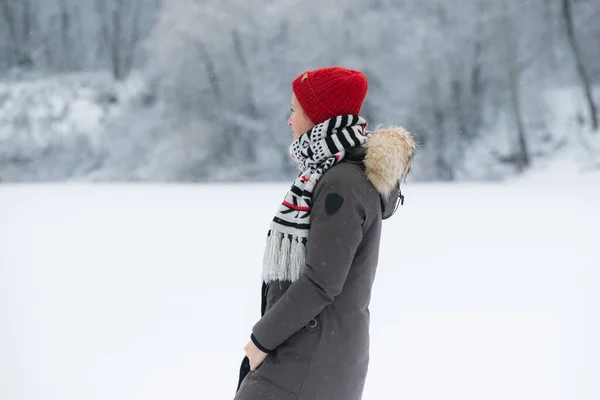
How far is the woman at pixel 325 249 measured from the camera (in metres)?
1.10

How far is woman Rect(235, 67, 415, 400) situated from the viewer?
3.62ft

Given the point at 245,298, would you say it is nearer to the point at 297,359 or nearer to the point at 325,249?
the point at 297,359

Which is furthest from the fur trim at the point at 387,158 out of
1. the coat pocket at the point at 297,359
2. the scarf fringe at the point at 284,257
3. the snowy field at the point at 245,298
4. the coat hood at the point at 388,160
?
the snowy field at the point at 245,298

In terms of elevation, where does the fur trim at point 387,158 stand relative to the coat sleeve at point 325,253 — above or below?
above

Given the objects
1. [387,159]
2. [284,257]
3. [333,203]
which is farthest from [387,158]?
[284,257]

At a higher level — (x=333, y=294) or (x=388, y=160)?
(x=388, y=160)

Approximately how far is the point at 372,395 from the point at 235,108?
487 cm

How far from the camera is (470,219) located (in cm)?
524

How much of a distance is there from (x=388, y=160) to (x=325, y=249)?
21 centimetres

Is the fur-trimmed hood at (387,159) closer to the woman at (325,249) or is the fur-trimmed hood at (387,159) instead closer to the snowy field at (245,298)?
the woman at (325,249)

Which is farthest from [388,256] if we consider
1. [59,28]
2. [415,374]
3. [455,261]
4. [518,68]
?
[59,28]

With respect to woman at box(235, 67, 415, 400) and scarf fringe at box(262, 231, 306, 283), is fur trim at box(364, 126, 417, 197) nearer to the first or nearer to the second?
woman at box(235, 67, 415, 400)

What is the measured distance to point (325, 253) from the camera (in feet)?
3.57

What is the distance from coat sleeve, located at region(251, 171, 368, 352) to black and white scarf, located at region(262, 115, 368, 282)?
0.04 metres
